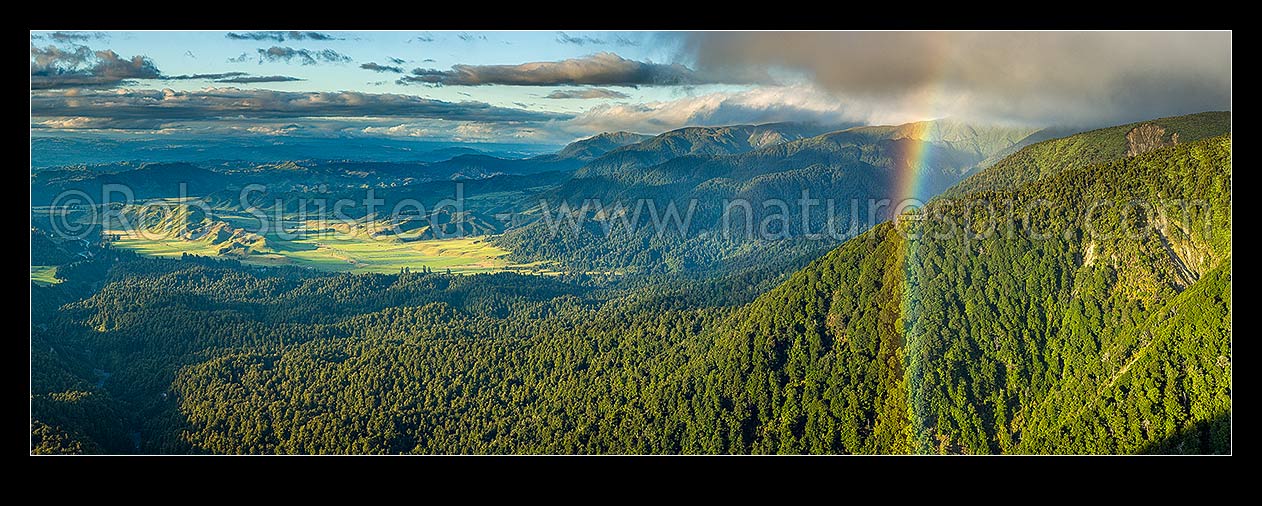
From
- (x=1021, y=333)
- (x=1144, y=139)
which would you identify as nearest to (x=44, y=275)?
(x=1021, y=333)

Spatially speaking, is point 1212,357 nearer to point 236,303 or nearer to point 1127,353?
point 1127,353

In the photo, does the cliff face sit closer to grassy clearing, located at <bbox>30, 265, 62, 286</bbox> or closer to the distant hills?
the distant hills

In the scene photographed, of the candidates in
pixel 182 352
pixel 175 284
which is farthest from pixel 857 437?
pixel 175 284

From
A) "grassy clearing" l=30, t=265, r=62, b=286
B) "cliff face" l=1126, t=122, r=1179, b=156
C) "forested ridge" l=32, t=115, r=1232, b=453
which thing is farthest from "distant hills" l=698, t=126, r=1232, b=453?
"grassy clearing" l=30, t=265, r=62, b=286

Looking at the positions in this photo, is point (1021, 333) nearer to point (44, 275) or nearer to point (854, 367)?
point (854, 367)

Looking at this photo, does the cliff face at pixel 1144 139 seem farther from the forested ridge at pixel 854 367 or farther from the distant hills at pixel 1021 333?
the distant hills at pixel 1021 333
